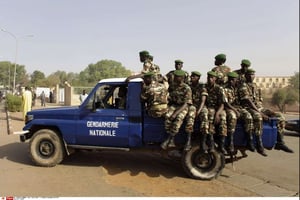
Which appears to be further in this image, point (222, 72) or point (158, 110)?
point (222, 72)

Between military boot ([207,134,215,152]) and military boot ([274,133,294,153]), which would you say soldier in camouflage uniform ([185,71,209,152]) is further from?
military boot ([274,133,294,153])

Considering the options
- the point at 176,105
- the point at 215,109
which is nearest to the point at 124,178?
the point at 176,105

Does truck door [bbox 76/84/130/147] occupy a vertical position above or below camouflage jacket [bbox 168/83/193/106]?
below

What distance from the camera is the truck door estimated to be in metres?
5.18

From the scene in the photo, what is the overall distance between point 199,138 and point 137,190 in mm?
1526

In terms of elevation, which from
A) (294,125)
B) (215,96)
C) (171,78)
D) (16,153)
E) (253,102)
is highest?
(171,78)

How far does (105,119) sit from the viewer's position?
17.1ft

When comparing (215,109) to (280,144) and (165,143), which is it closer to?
(165,143)

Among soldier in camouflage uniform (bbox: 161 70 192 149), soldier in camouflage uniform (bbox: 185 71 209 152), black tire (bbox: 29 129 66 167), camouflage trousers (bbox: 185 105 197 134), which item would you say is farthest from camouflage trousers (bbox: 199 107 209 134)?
black tire (bbox: 29 129 66 167)

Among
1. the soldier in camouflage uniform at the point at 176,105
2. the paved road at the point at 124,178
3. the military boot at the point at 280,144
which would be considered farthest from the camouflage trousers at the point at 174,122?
the military boot at the point at 280,144

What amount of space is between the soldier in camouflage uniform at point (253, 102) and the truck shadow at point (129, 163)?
150cm

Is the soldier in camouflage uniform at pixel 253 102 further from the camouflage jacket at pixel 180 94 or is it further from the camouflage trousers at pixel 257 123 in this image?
the camouflage jacket at pixel 180 94

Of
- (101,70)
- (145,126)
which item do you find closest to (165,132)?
(145,126)

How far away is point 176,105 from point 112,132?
1305 millimetres
